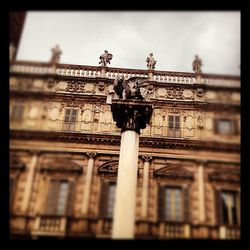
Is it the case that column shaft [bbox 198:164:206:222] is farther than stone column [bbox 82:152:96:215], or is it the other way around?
stone column [bbox 82:152:96:215]

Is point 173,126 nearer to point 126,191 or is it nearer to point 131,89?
point 131,89

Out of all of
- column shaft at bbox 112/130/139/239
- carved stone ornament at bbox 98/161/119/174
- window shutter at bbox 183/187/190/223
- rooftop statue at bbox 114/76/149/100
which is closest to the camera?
column shaft at bbox 112/130/139/239

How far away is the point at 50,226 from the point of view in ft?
52.6

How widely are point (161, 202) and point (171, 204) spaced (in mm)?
439

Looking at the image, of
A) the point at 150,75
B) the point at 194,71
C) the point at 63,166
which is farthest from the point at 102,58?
the point at 63,166

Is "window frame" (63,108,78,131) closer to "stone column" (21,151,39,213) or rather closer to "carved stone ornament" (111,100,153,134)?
"stone column" (21,151,39,213)

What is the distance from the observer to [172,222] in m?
15.7

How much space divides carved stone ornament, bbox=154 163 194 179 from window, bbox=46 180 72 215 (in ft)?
13.3

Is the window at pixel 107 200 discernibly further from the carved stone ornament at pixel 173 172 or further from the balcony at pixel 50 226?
the carved stone ornament at pixel 173 172

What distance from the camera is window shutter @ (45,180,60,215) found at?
1655 cm

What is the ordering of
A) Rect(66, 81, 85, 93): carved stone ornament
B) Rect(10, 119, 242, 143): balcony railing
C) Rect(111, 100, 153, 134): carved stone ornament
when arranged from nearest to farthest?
Result: Rect(111, 100, 153, 134): carved stone ornament, Rect(10, 119, 242, 143): balcony railing, Rect(66, 81, 85, 93): carved stone ornament

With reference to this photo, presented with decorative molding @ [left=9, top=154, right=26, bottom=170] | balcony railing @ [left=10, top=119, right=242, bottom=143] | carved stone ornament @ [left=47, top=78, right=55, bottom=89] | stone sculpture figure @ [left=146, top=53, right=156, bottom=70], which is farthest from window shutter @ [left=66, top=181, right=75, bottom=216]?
stone sculpture figure @ [left=146, top=53, right=156, bottom=70]
